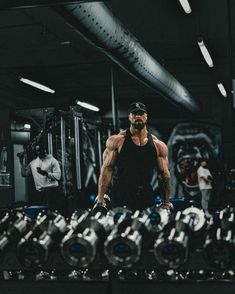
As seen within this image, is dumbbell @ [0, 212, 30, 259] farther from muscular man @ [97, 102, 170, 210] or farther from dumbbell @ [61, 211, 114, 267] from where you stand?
muscular man @ [97, 102, 170, 210]

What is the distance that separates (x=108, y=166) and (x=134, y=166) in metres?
0.22

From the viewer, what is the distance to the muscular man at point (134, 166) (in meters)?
3.44

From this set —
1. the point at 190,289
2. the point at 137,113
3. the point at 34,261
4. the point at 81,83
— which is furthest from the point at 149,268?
the point at 81,83

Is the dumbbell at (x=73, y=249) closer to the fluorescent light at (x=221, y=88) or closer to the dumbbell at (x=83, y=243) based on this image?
the dumbbell at (x=83, y=243)

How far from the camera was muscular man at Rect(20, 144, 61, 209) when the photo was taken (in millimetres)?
3517

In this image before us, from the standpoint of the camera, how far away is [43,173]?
3.62m

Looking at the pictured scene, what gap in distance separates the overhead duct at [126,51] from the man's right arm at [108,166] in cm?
90

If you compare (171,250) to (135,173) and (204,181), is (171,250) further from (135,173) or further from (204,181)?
(204,181)

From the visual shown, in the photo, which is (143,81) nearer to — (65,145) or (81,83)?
(81,83)

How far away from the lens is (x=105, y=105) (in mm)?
4422

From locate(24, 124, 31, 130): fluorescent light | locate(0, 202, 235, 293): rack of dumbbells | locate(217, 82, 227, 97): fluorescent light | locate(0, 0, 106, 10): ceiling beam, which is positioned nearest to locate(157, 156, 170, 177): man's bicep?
locate(217, 82, 227, 97): fluorescent light

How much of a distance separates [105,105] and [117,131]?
1.79ft

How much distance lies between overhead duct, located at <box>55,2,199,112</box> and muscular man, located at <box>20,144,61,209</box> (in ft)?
3.29

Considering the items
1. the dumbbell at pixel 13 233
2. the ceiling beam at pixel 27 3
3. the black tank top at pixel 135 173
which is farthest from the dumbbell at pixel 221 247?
the black tank top at pixel 135 173
